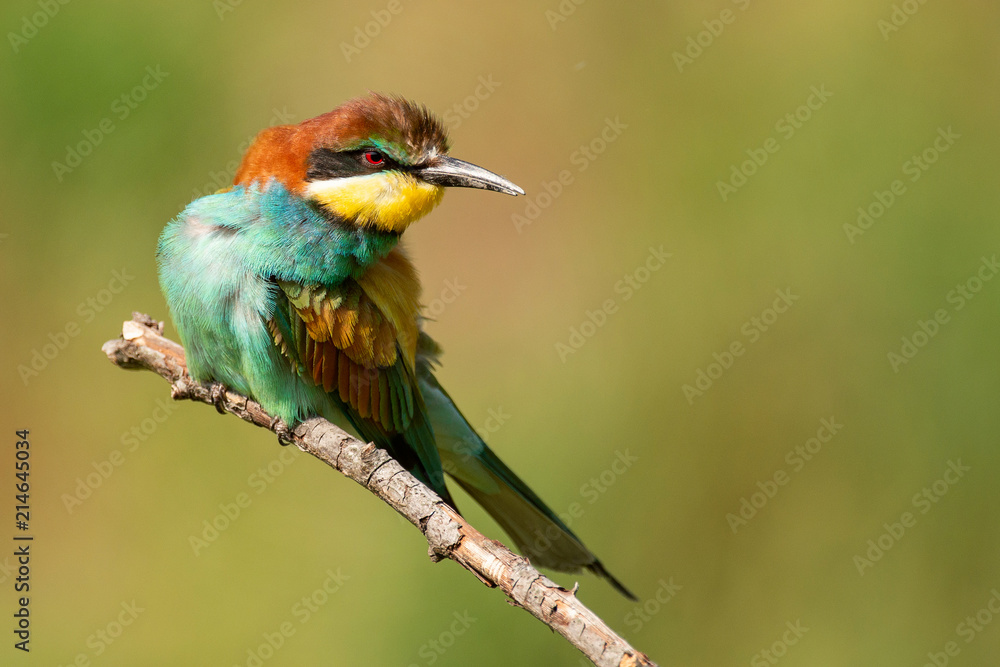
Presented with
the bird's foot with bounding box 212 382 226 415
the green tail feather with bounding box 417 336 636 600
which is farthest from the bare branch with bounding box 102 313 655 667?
the green tail feather with bounding box 417 336 636 600

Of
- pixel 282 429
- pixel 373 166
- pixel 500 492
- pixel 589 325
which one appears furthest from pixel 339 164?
pixel 589 325

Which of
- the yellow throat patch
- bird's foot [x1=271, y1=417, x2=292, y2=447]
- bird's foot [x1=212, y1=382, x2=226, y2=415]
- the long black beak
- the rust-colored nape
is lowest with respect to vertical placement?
bird's foot [x1=212, y1=382, x2=226, y2=415]

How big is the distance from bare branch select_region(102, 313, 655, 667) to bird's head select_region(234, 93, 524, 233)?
558 millimetres

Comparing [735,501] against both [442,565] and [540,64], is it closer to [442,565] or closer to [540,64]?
[442,565]

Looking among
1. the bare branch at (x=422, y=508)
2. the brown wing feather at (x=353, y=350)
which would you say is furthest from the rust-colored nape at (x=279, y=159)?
the bare branch at (x=422, y=508)

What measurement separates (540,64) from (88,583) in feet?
8.82

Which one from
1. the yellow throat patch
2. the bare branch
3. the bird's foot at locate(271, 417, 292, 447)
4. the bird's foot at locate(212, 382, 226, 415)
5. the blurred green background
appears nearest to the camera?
the bare branch

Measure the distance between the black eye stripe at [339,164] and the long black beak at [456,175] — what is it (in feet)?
0.29

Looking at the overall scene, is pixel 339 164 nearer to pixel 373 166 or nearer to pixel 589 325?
pixel 373 166

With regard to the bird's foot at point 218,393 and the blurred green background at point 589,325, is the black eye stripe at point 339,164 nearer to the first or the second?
the bird's foot at point 218,393

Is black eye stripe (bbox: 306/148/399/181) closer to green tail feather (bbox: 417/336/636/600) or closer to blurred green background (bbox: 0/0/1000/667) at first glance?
green tail feather (bbox: 417/336/636/600)

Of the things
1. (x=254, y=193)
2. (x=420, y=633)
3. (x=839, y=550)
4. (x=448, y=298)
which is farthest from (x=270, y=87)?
(x=839, y=550)

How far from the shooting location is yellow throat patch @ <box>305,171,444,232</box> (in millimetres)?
2281

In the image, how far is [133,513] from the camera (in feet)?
10.9
